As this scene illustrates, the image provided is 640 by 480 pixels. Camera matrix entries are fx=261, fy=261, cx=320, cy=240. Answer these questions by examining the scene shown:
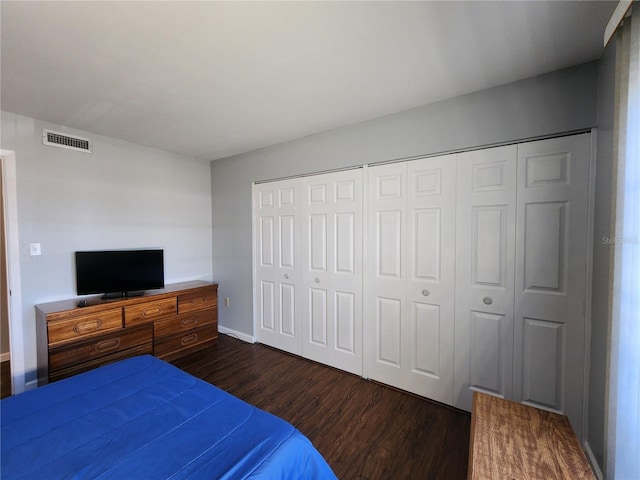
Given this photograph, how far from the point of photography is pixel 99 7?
1.23m

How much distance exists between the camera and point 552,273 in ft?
5.77

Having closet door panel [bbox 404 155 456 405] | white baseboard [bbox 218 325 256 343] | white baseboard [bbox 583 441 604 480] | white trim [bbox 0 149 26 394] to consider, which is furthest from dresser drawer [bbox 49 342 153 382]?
white baseboard [bbox 583 441 604 480]

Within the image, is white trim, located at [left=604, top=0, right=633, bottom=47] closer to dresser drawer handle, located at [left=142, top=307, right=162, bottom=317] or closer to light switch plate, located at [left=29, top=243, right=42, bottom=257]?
dresser drawer handle, located at [left=142, top=307, right=162, bottom=317]

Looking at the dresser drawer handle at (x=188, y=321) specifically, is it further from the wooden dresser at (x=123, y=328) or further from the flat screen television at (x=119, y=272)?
the flat screen television at (x=119, y=272)

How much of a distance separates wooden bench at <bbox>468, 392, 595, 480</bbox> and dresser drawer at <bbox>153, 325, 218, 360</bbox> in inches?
115

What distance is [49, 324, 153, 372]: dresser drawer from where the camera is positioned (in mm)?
2201

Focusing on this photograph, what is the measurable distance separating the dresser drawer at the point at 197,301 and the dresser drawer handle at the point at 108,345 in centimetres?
63

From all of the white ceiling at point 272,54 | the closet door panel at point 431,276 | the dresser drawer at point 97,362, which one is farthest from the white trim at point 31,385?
the closet door panel at point 431,276

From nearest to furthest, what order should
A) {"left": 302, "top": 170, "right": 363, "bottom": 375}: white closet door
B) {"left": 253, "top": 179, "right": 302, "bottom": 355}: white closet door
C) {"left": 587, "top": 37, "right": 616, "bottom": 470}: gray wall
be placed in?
1. {"left": 587, "top": 37, "right": 616, "bottom": 470}: gray wall
2. {"left": 302, "top": 170, "right": 363, "bottom": 375}: white closet door
3. {"left": 253, "top": 179, "right": 302, "bottom": 355}: white closet door

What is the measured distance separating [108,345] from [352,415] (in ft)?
7.68

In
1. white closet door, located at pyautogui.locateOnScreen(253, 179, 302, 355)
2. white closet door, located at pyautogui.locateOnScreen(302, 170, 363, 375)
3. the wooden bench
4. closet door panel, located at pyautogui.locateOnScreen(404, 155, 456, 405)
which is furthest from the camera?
white closet door, located at pyautogui.locateOnScreen(253, 179, 302, 355)

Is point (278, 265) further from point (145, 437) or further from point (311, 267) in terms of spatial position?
point (145, 437)

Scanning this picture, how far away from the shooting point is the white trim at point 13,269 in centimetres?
229

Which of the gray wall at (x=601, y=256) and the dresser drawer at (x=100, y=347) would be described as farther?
the dresser drawer at (x=100, y=347)
